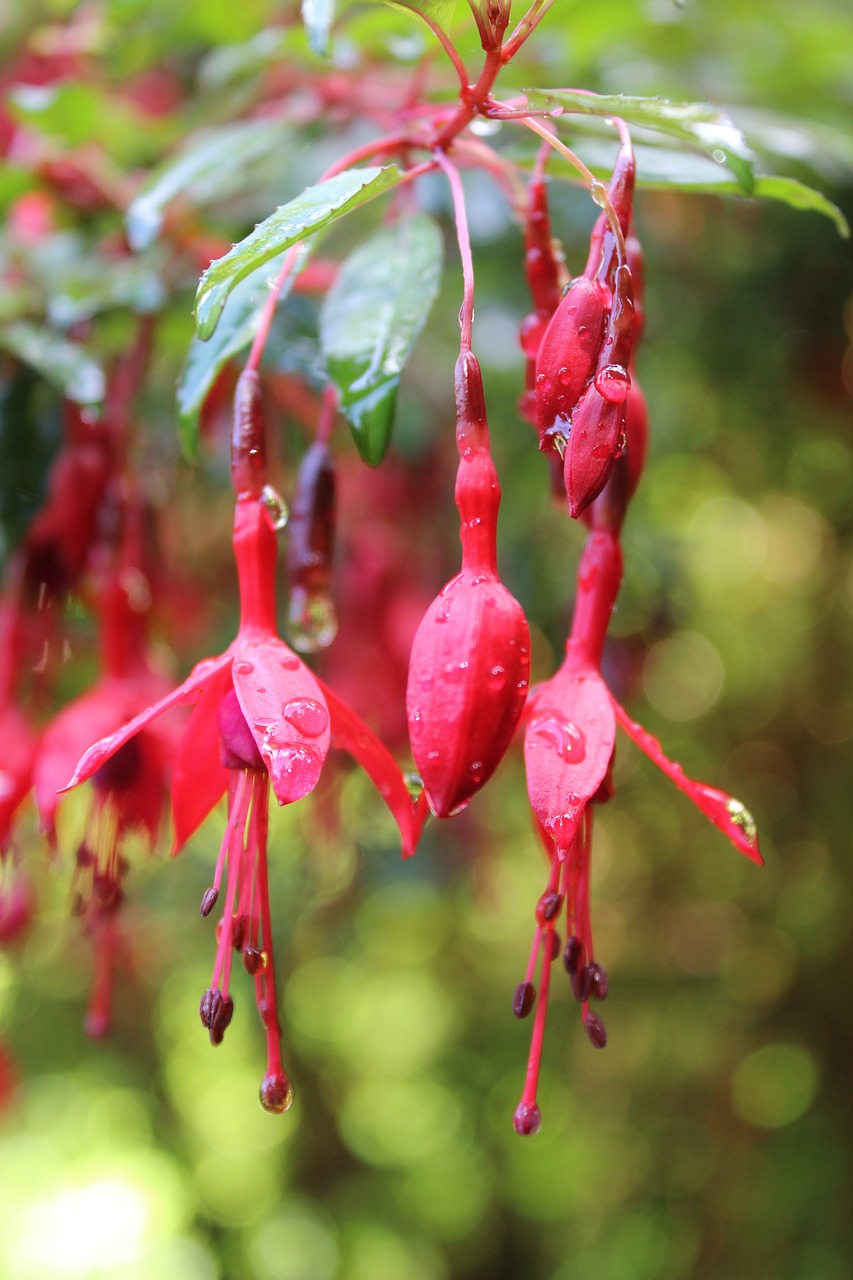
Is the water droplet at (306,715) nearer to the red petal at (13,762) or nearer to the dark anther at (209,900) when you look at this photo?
the dark anther at (209,900)

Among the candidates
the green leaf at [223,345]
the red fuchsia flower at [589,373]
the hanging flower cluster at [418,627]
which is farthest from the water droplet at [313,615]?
the red fuchsia flower at [589,373]

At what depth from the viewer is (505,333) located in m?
0.86

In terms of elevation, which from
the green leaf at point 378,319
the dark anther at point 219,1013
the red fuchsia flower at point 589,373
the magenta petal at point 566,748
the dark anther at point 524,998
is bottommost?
the dark anther at point 219,1013

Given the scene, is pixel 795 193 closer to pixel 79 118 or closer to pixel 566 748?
pixel 566 748

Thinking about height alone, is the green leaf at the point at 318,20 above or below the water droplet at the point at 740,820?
above

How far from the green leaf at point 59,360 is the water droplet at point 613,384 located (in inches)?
12.4

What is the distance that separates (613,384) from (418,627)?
0.16 metres

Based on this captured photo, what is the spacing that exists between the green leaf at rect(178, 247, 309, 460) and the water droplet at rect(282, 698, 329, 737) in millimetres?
153

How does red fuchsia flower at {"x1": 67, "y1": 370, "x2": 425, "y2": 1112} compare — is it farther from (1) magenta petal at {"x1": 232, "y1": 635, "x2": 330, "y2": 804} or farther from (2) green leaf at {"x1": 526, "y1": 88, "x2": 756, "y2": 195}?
(2) green leaf at {"x1": 526, "y1": 88, "x2": 756, "y2": 195}

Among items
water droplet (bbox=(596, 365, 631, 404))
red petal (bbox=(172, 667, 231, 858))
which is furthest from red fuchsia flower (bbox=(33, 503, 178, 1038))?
Result: water droplet (bbox=(596, 365, 631, 404))

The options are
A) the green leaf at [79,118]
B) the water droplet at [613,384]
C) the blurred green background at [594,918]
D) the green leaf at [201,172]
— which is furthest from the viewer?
the blurred green background at [594,918]

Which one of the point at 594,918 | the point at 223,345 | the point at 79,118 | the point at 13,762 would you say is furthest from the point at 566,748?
the point at 594,918

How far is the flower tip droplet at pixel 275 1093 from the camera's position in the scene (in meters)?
0.40

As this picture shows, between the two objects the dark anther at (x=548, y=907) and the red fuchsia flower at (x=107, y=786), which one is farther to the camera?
the red fuchsia flower at (x=107, y=786)
